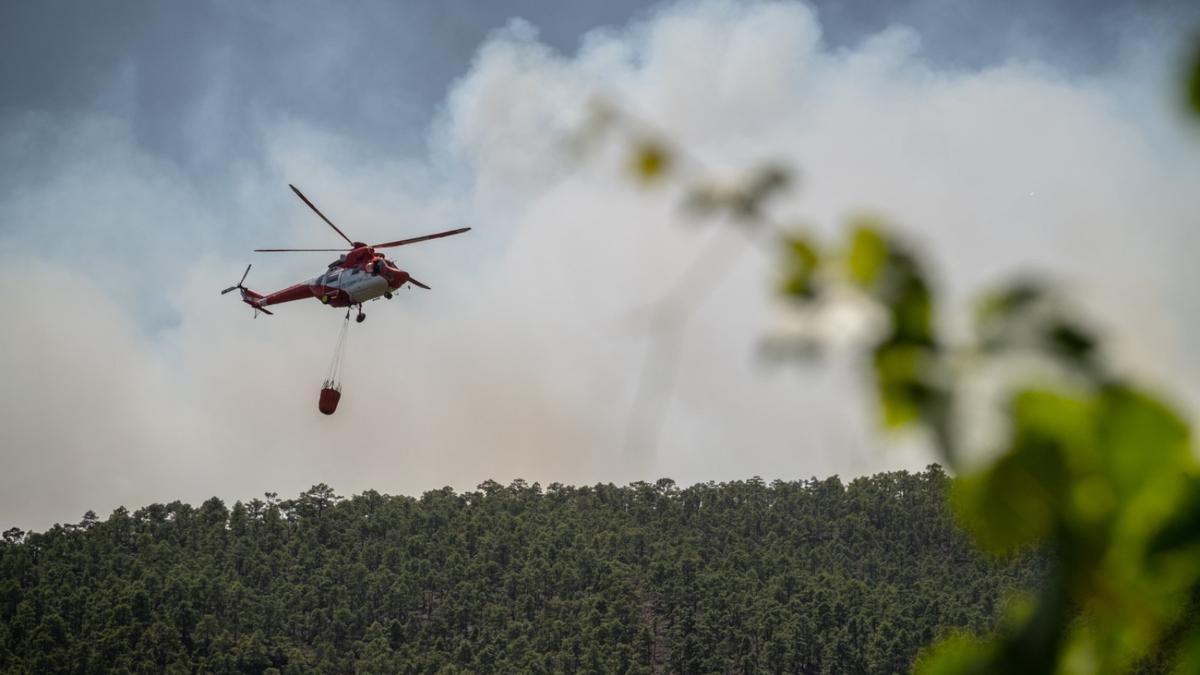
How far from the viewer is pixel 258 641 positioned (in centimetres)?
11181

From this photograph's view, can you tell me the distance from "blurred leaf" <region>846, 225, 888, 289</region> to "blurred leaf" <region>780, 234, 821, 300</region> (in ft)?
0.17

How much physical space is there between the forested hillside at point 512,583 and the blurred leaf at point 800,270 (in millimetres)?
107841

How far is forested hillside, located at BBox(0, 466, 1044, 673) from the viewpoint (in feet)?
364

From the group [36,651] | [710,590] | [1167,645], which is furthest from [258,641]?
[1167,645]

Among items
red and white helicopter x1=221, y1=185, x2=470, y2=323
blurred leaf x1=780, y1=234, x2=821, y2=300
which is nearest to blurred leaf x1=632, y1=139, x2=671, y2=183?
blurred leaf x1=780, y1=234, x2=821, y2=300

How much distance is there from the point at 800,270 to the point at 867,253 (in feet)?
0.22

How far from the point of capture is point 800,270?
633 mm

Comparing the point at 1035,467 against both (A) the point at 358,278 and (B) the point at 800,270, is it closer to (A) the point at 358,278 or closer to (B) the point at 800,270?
(B) the point at 800,270

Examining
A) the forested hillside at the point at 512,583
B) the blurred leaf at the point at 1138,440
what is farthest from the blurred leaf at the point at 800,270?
the forested hillside at the point at 512,583

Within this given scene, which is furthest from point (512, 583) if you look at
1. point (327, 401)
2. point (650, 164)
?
point (650, 164)

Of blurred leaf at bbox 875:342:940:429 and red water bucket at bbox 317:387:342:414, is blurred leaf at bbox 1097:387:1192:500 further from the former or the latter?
red water bucket at bbox 317:387:342:414

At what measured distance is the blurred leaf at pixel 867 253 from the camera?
1.86ft

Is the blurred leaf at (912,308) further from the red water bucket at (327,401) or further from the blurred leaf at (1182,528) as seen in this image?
the red water bucket at (327,401)

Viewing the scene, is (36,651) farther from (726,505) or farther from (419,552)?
(726,505)
